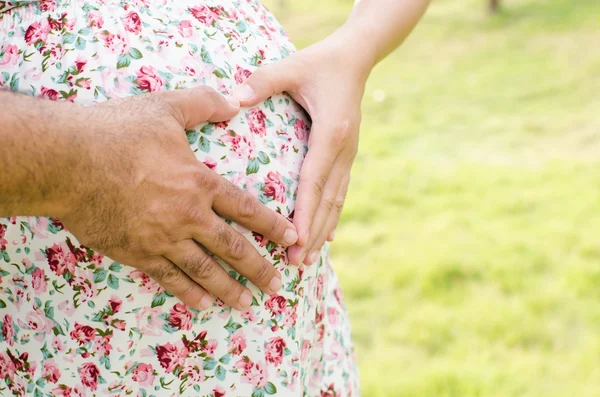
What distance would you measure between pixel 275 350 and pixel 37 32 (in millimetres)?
709

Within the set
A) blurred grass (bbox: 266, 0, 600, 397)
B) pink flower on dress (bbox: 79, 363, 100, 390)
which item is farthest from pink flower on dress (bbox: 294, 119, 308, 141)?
blurred grass (bbox: 266, 0, 600, 397)

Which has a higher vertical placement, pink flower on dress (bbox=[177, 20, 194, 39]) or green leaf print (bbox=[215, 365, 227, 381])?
pink flower on dress (bbox=[177, 20, 194, 39])

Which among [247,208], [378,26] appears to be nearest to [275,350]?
[247,208]

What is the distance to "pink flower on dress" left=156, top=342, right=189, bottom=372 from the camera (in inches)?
45.6

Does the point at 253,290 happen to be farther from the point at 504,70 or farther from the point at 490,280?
the point at 504,70

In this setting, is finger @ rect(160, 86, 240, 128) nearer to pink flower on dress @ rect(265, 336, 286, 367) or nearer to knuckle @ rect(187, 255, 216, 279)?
knuckle @ rect(187, 255, 216, 279)

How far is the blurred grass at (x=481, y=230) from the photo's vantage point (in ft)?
9.02

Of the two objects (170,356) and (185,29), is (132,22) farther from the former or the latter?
(170,356)

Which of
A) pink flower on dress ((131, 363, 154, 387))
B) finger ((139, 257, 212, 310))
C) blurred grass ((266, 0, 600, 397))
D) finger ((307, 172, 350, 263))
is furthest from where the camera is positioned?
blurred grass ((266, 0, 600, 397))

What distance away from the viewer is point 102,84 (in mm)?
1123

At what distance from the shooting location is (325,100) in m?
1.33

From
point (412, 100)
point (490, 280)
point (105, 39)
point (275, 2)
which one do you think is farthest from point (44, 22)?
point (275, 2)

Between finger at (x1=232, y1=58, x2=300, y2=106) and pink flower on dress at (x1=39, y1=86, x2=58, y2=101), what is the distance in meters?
0.31

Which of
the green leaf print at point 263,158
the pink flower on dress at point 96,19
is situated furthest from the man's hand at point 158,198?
the pink flower on dress at point 96,19
